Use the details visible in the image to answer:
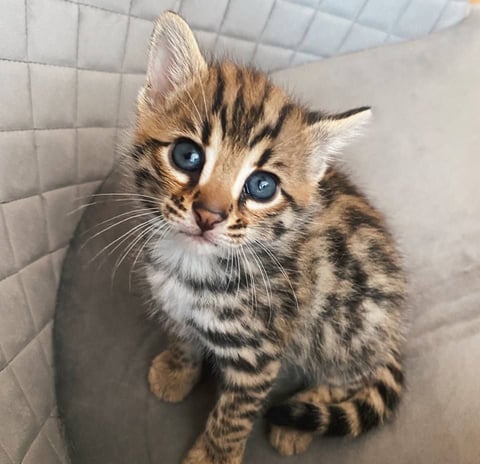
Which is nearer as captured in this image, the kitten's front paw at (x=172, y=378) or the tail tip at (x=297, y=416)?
the tail tip at (x=297, y=416)

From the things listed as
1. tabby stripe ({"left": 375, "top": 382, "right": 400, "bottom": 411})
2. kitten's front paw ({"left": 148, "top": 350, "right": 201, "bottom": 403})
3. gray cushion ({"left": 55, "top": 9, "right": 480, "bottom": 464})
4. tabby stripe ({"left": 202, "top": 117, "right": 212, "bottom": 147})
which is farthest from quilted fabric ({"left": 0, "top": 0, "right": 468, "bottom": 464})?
tabby stripe ({"left": 375, "top": 382, "right": 400, "bottom": 411})

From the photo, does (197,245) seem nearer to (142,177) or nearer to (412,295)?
(142,177)

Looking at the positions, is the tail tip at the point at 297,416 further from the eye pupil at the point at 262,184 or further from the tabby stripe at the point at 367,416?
the eye pupil at the point at 262,184

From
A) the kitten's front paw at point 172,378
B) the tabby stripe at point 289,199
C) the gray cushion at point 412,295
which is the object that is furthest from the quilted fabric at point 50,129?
the tabby stripe at point 289,199

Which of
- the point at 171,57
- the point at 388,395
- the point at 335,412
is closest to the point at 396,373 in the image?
the point at 388,395

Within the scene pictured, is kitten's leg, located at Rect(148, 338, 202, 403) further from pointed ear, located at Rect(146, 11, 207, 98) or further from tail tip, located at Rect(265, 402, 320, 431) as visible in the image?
pointed ear, located at Rect(146, 11, 207, 98)

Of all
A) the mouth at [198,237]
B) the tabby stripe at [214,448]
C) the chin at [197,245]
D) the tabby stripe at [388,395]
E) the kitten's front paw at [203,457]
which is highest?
the mouth at [198,237]
